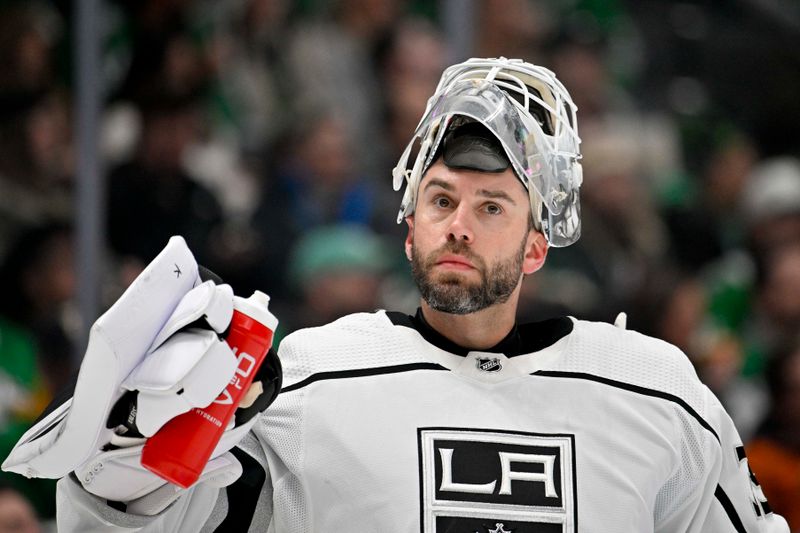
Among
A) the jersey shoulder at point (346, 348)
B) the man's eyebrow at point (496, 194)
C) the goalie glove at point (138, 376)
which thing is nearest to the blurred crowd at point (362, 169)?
the jersey shoulder at point (346, 348)

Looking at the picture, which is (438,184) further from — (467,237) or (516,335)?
(516,335)

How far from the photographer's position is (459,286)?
1993mm

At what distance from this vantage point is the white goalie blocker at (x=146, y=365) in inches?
63.4

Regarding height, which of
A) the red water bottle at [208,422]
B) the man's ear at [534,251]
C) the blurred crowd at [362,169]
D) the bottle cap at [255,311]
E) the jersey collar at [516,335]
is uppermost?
the blurred crowd at [362,169]

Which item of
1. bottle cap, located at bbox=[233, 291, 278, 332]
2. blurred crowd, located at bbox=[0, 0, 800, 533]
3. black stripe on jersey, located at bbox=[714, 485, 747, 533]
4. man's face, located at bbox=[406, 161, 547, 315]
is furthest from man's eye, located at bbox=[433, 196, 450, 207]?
blurred crowd, located at bbox=[0, 0, 800, 533]

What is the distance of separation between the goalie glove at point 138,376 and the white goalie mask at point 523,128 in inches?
20.3

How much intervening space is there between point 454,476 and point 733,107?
3.37 m

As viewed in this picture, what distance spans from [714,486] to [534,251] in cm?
46

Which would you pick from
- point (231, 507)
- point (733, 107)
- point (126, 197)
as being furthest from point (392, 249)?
point (231, 507)

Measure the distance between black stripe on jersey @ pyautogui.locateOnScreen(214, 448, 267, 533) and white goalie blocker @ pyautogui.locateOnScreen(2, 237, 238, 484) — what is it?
0.27 metres

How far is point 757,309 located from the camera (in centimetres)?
448

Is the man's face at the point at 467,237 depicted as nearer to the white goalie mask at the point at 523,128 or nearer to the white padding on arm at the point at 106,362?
the white goalie mask at the point at 523,128

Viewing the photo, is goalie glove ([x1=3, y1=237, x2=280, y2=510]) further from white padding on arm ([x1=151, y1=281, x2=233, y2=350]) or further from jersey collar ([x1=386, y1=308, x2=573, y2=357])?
jersey collar ([x1=386, y1=308, x2=573, y2=357])

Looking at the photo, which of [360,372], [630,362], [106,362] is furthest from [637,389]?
[106,362]
